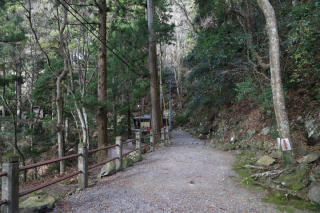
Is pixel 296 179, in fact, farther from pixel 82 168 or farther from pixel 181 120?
pixel 181 120

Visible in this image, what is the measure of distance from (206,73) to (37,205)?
589 inches

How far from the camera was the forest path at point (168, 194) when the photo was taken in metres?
3.93

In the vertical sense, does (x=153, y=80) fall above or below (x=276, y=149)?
above

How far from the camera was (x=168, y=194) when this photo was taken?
4.60 m

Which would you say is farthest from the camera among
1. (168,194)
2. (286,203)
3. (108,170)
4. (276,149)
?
(276,149)

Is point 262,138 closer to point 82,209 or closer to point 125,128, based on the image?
point 82,209

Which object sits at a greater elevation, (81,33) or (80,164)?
(81,33)

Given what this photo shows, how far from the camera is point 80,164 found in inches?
201

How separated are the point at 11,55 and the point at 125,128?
10.7m

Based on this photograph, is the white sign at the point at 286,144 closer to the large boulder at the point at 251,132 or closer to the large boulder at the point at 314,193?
the large boulder at the point at 314,193

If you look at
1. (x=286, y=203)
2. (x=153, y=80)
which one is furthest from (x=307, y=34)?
(x=153, y=80)

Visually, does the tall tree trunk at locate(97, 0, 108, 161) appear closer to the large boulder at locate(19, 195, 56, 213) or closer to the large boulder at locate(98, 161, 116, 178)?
the large boulder at locate(98, 161, 116, 178)

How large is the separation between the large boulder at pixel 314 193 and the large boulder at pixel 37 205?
4763 mm

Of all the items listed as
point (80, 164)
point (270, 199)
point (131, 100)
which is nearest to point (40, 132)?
point (131, 100)
